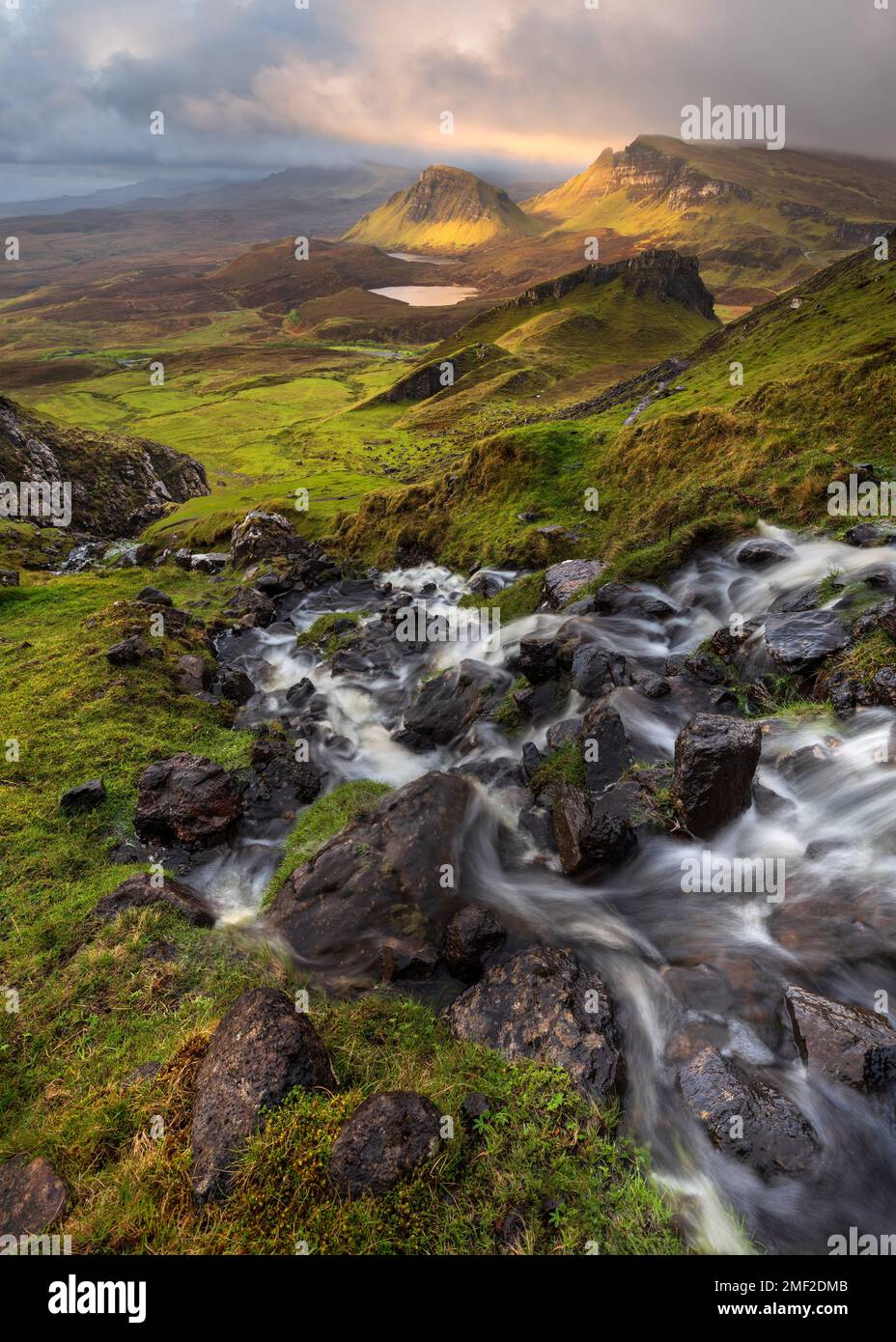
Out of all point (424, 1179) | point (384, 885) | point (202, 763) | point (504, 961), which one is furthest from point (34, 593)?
point (424, 1179)

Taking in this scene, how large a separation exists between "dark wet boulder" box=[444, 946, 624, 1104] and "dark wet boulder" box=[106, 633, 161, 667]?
15156mm

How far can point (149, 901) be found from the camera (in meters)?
10.9

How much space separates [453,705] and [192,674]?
872cm

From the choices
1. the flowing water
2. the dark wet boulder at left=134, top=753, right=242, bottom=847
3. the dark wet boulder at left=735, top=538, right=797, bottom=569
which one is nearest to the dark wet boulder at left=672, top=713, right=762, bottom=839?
the flowing water

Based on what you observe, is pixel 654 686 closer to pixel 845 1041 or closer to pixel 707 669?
pixel 707 669

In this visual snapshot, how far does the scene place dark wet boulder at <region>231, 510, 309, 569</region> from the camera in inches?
1373

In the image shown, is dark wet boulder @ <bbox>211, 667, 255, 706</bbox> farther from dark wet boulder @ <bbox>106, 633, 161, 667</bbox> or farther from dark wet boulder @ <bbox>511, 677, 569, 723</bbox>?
dark wet boulder @ <bbox>511, 677, 569, 723</bbox>

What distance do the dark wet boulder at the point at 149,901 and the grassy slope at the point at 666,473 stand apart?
16.3 metres

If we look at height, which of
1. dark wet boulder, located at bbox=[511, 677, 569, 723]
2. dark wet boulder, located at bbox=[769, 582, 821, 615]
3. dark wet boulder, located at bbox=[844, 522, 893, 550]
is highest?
dark wet boulder, located at bbox=[844, 522, 893, 550]

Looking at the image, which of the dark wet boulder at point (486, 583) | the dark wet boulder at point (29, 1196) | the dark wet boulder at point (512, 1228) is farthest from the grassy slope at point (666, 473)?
the dark wet boulder at point (29, 1196)

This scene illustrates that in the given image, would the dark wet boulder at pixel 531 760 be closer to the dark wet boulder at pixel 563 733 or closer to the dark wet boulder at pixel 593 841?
the dark wet boulder at pixel 563 733

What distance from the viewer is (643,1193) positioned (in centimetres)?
628

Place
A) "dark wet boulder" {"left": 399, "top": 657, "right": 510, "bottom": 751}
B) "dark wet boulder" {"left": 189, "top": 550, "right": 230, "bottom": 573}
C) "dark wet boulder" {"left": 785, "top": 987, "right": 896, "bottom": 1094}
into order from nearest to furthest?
1. "dark wet boulder" {"left": 785, "top": 987, "right": 896, "bottom": 1094}
2. "dark wet boulder" {"left": 399, "top": 657, "right": 510, "bottom": 751}
3. "dark wet boulder" {"left": 189, "top": 550, "right": 230, "bottom": 573}
